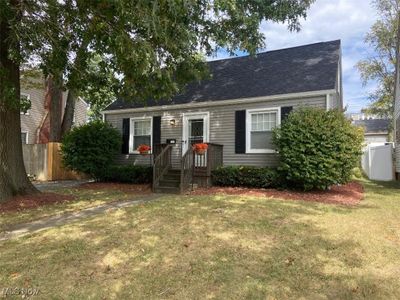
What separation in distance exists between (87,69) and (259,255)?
6963mm

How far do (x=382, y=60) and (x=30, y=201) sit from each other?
27.1 meters

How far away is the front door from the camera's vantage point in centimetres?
1321

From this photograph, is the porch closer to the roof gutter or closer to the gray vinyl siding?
the gray vinyl siding

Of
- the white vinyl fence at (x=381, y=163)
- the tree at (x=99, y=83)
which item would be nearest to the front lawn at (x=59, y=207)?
the tree at (x=99, y=83)

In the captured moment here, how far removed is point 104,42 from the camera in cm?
777

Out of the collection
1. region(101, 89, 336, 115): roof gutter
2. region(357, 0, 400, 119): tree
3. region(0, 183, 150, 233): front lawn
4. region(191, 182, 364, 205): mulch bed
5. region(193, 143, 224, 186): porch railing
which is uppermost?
region(357, 0, 400, 119): tree

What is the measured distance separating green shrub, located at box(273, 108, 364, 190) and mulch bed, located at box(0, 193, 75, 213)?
6095 mm

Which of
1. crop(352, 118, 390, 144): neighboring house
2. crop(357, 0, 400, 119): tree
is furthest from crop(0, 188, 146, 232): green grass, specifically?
crop(352, 118, 390, 144): neighboring house

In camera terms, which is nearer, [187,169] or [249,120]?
[187,169]

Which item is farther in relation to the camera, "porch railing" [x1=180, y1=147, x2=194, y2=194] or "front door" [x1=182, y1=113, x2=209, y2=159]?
"front door" [x1=182, y1=113, x2=209, y2=159]

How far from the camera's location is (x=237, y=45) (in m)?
10.7

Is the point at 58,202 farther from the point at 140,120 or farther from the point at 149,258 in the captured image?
the point at 140,120

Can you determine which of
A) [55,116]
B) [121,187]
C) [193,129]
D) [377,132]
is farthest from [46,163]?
[377,132]

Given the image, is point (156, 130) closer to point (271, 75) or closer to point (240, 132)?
point (240, 132)
